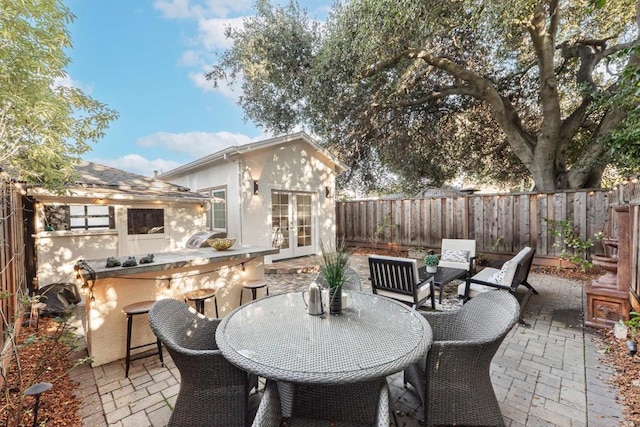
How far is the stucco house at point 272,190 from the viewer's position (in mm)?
7150

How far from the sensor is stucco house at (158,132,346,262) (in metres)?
7.15

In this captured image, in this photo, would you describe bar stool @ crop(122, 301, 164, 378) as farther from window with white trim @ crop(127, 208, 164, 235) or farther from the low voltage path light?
window with white trim @ crop(127, 208, 164, 235)

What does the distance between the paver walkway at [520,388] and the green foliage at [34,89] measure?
215 cm

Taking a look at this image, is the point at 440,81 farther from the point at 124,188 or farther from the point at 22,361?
the point at 22,361

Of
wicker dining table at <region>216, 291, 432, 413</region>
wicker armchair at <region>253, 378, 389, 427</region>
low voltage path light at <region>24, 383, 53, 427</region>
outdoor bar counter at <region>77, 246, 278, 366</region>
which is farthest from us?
outdoor bar counter at <region>77, 246, 278, 366</region>

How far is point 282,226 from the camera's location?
7961mm

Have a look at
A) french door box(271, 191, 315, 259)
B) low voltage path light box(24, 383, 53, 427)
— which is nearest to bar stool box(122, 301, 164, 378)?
low voltage path light box(24, 383, 53, 427)

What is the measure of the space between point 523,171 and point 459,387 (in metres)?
11.6

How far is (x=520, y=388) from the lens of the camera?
2406 millimetres

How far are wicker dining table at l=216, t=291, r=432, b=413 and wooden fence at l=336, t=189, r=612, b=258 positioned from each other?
21.4 feet

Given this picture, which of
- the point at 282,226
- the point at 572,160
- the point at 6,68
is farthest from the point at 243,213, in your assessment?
the point at 572,160

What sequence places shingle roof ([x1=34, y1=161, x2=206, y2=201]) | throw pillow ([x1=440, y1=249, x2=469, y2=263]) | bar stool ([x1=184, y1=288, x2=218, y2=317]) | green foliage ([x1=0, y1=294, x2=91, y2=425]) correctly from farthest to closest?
1. throw pillow ([x1=440, y1=249, x2=469, y2=263])
2. shingle roof ([x1=34, y1=161, x2=206, y2=201])
3. bar stool ([x1=184, y1=288, x2=218, y2=317])
4. green foliage ([x1=0, y1=294, x2=91, y2=425])

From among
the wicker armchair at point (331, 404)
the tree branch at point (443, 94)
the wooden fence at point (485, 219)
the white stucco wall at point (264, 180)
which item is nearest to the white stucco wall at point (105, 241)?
the white stucco wall at point (264, 180)

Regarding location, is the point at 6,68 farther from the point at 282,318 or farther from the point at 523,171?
the point at 523,171
